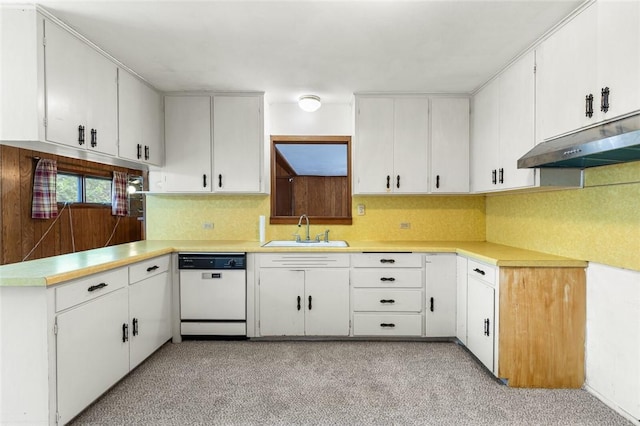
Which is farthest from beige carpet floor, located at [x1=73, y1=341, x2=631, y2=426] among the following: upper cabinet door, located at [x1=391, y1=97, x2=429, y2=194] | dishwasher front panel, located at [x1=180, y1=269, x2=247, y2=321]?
upper cabinet door, located at [x1=391, y1=97, x2=429, y2=194]

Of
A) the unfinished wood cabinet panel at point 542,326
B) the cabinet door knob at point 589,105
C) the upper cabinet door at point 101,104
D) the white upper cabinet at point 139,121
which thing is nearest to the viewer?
the cabinet door knob at point 589,105

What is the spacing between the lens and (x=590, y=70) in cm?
186

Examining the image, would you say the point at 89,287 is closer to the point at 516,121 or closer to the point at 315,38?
the point at 315,38

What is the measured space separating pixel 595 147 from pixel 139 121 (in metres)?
3.35

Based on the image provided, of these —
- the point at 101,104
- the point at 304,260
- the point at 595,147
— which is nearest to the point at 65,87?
the point at 101,104

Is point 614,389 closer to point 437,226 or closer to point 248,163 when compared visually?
point 437,226

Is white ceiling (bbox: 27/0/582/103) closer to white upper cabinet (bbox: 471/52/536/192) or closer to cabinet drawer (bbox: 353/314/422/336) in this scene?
white upper cabinet (bbox: 471/52/536/192)

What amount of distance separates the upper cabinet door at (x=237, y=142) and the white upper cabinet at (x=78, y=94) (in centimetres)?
95

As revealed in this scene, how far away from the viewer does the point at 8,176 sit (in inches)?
186

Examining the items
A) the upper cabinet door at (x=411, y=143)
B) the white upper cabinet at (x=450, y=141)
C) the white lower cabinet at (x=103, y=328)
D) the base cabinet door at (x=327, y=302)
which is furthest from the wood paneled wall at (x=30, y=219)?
the white upper cabinet at (x=450, y=141)

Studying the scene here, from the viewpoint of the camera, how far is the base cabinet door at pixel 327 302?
3.06 m

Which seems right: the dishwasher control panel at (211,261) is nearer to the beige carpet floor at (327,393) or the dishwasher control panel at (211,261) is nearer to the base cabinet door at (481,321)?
the beige carpet floor at (327,393)

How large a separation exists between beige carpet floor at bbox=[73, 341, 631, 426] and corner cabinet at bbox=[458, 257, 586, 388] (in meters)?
0.11

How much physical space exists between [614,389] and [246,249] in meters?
2.83
